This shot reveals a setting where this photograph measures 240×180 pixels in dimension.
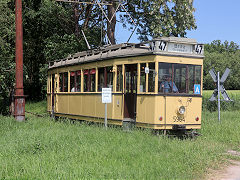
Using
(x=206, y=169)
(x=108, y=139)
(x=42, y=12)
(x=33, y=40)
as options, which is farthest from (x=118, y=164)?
(x=33, y=40)

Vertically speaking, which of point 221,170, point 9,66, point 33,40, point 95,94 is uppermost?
point 33,40

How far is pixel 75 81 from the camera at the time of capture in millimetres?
18031

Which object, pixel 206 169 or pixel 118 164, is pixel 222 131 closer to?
pixel 206 169

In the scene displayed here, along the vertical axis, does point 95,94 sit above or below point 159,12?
below

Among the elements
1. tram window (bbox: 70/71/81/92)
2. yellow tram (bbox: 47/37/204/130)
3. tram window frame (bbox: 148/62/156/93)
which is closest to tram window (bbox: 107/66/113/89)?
yellow tram (bbox: 47/37/204/130)

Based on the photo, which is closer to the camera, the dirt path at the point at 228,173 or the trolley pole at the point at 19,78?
the dirt path at the point at 228,173

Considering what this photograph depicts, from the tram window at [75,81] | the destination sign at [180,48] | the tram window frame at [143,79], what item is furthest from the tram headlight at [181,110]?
the tram window at [75,81]

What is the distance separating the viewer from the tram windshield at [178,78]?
12.7 meters

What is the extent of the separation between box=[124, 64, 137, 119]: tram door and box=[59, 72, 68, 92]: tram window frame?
19.3ft

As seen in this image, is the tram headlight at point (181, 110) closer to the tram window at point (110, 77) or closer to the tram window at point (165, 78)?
the tram window at point (165, 78)

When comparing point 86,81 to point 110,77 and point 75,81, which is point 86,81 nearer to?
point 75,81

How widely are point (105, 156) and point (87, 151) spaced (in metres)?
0.67

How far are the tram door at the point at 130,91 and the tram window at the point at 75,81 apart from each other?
400cm

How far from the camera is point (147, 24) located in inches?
1101
